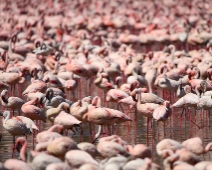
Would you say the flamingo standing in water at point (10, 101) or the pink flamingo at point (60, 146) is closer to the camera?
the pink flamingo at point (60, 146)

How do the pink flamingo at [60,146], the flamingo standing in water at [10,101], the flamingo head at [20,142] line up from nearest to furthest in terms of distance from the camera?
the pink flamingo at [60,146] → the flamingo head at [20,142] → the flamingo standing in water at [10,101]

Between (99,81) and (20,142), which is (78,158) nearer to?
(20,142)

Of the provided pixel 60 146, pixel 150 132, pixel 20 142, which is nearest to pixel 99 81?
pixel 150 132

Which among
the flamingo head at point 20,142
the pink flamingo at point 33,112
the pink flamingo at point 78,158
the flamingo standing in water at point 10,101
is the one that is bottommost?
the pink flamingo at point 78,158

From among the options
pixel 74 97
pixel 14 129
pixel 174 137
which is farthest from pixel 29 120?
pixel 74 97

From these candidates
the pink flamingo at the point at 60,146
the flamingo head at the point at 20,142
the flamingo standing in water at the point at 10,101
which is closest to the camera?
the pink flamingo at the point at 60,146

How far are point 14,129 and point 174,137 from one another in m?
2.84

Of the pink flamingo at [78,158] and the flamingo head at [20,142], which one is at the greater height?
the flamingo head at [20,142]

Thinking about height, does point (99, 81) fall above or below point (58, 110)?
above

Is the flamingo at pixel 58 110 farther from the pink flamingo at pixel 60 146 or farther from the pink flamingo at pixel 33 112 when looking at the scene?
the pink flamingo at pixel 60 146

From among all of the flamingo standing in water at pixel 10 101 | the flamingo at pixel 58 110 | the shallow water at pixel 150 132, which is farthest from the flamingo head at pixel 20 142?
the flamingo standing in water at pixel 10 101

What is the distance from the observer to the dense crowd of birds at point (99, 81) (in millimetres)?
9148

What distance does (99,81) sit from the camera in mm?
16000

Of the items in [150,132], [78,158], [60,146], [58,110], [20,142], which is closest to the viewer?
[78,158]
